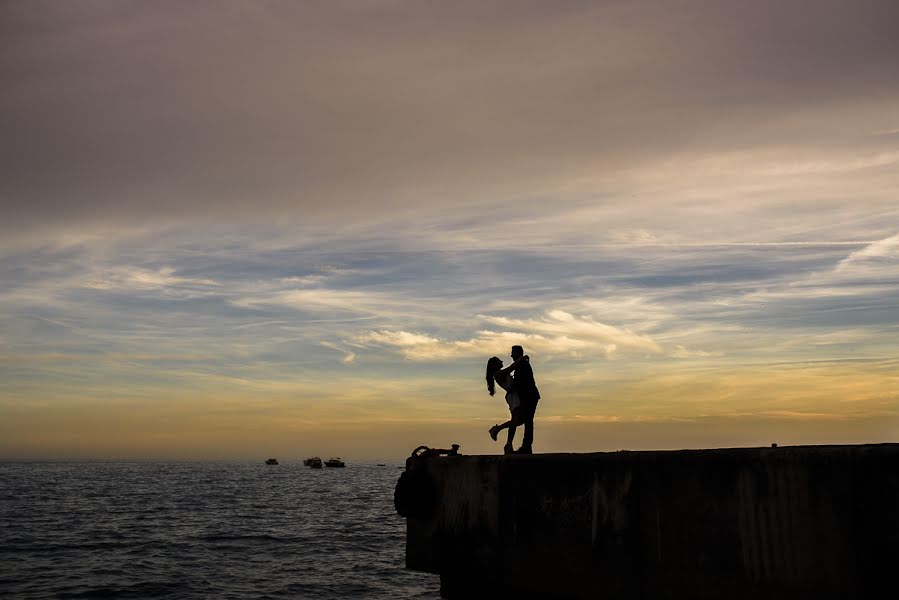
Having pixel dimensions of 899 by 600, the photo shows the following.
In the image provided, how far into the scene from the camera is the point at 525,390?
8.55 metres

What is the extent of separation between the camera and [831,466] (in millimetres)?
4012

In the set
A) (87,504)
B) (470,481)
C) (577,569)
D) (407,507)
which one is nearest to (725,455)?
(577,569)

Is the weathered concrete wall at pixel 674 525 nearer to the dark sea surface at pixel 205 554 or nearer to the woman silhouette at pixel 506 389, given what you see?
the woman silhouette at pixel 506 389

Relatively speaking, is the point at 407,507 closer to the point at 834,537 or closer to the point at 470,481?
the point at 470,481

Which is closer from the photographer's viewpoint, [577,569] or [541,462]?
[577,569]

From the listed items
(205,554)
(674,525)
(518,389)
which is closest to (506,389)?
(518,389)

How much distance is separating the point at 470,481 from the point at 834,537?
3250mm

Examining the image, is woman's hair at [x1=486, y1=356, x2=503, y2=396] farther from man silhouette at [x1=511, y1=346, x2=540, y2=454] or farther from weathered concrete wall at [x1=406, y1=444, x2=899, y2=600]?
weathered concrete wall at [x1=406, y1=444, x2=899, y2=600]

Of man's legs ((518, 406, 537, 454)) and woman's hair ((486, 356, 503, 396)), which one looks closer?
man's legs ((518, 406, 537, 454))

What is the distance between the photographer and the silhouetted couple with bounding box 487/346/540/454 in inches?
332

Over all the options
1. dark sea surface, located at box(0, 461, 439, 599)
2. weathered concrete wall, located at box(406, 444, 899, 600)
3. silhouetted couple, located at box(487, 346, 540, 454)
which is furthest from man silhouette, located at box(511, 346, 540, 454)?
dark sea surface, located at box(0, 461, 439, 599)

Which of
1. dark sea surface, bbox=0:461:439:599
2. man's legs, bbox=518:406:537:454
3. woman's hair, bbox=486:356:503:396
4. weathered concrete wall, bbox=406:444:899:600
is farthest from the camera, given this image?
dark sea surface, bbox=0:461:439:599

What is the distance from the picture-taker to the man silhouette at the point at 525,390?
8484 millimetres

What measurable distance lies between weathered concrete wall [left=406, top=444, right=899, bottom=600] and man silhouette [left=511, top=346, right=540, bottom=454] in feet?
6.15
